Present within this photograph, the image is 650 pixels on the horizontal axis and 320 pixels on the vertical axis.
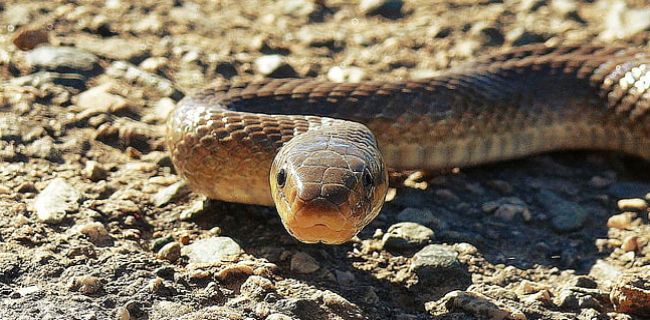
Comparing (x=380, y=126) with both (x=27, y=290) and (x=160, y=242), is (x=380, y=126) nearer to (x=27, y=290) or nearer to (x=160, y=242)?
(x=160, y=242)

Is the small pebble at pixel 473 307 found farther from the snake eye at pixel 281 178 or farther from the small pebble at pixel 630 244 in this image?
the small pebble at pixel 630 244

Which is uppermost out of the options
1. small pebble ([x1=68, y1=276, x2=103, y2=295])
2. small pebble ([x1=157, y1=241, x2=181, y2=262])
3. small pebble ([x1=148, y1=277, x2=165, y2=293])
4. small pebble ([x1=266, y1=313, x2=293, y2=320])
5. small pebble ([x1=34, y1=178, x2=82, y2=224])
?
small pebble ([x1=68, y1=276, x2=103, y2=295])

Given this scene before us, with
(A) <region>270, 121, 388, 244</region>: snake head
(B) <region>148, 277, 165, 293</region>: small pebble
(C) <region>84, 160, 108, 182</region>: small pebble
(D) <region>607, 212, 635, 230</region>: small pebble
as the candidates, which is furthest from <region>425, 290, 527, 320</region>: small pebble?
(C) <region>84, 160, 108, 182</region>: small pebble

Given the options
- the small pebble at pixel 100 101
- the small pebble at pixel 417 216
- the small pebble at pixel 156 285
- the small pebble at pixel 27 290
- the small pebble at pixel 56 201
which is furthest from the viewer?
the small pebble at pixel 100 101

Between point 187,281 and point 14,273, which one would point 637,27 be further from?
point 14,273

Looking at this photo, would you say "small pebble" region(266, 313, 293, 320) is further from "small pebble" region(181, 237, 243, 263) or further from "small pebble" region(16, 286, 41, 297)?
"small pebble" region(16, 286, 41, 297)

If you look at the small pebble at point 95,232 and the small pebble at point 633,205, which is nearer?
the small pebble at point 95,232

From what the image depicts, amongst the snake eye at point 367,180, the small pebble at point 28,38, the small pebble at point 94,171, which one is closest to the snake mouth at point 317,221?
the snake eye at point 367,180
